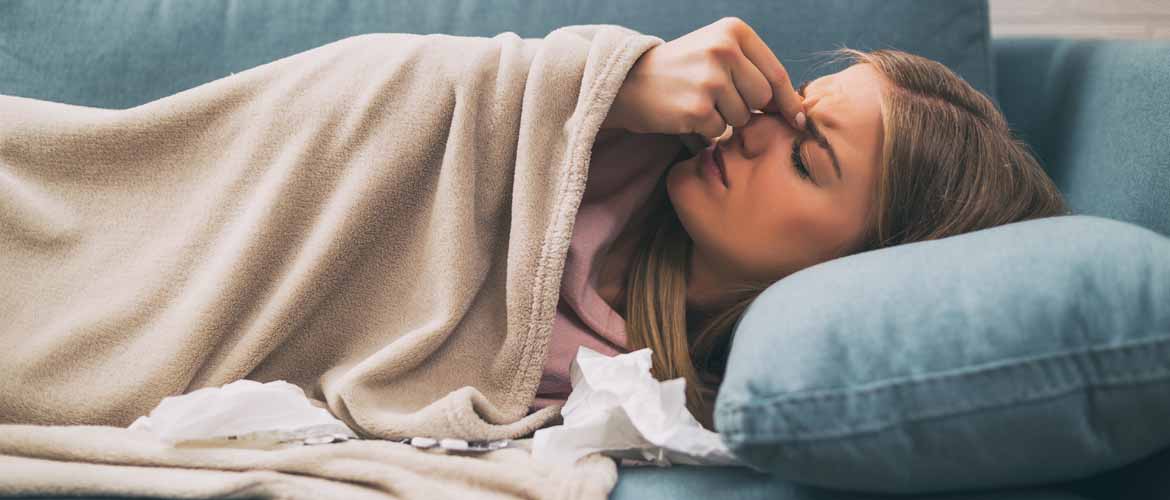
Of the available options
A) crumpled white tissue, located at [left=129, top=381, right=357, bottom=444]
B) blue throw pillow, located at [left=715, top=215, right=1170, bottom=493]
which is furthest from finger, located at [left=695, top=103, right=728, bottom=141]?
crumpled white tissue, located at [left=129, top=381, right=357, bottom=444]

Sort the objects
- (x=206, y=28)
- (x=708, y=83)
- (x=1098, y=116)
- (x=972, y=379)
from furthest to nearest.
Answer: (x=206, y=28)
(x=1098, y=116)
(x=708, y=83)
(x=972, y=379)

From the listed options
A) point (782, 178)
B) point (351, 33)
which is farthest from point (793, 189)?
point (351, 33)

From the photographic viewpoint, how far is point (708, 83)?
2.75 feet

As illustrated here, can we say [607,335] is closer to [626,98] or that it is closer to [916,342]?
[626,98]

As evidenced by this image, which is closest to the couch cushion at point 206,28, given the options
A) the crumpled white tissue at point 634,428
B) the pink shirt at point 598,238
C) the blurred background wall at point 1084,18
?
the pink shirt at point 598,238

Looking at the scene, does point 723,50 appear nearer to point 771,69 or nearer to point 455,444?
point 771,69

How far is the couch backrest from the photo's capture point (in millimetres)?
975

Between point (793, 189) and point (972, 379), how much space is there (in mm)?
331

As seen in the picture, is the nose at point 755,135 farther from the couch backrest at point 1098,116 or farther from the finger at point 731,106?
the couch backrest at point 1098,116

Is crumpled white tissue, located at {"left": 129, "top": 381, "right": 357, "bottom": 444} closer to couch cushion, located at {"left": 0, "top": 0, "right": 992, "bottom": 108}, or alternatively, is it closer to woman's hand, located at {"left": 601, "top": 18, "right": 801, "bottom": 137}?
woman's hand, located at {"left": 601, "top": 18, "right": 801, "bottom": 137}

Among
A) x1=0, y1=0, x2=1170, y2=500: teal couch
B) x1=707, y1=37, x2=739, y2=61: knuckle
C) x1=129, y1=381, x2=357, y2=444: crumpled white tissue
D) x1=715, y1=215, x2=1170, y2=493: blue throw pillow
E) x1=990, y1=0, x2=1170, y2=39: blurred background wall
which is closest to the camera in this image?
x1=715, y1=215, x2=1170, y2=493: blue throw pillow

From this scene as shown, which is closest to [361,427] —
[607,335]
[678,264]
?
[607,335]

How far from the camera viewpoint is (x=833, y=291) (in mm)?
635

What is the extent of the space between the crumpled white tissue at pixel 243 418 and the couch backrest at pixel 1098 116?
0.89m
